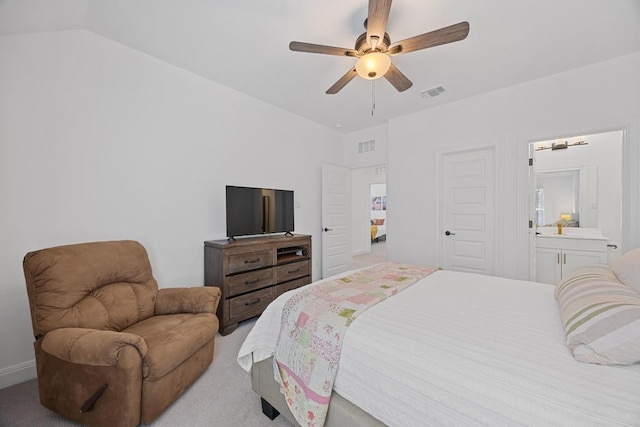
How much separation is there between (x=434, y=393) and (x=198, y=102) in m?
3.34

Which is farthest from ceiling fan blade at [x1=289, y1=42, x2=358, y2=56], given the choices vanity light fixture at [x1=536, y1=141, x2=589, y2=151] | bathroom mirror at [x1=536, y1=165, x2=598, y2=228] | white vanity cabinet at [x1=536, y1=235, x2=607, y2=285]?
bathroom mirror at [x1=536, y1=165, x2=598, y2=228]

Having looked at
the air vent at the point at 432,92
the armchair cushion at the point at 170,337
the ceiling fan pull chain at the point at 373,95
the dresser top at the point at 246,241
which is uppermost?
the ceiling fan pull chain at the point at 373,95

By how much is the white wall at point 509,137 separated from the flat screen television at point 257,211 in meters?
1.77

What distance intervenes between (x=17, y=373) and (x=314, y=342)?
2.39m

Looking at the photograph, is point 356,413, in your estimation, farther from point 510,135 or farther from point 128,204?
point 510,135

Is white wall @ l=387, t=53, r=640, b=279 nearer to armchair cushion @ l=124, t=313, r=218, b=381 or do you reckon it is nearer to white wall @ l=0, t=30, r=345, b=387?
white wall @ l=0, t=30, r=345, b=387

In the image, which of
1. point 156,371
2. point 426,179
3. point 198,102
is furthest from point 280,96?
point 156,371

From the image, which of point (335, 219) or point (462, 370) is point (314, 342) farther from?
point (335, 219)

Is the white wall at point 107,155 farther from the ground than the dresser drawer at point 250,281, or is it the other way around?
the white wall at point 107,155

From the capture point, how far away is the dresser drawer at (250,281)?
105 inches

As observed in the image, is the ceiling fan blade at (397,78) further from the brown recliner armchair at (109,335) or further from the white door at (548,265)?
the white door at (548,265)

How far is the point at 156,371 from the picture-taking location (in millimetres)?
1447

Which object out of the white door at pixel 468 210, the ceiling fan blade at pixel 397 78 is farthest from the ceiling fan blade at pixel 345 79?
the white door at pixel 468 210

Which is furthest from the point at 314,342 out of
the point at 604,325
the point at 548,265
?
the point at 548,265
